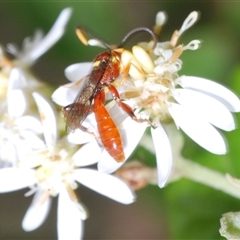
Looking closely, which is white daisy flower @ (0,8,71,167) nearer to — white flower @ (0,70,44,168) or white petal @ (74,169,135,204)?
white flower @ (0,70,44,168)

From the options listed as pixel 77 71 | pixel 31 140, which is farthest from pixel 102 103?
pixel 31 140

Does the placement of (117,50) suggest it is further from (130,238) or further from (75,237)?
(130,238)

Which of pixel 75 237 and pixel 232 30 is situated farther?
pixel 232 30

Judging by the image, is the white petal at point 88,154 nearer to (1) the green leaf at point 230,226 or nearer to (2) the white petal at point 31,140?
(2) the white petal at point 31,140

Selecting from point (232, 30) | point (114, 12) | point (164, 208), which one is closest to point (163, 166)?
point (164, 208)

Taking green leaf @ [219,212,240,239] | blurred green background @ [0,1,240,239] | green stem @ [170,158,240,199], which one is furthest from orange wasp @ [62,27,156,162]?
blurred green background @ [0,1,240,239]

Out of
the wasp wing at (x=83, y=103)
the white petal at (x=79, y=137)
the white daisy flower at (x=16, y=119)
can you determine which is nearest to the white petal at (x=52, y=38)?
the white daisy flower at (x=16, y=119)
